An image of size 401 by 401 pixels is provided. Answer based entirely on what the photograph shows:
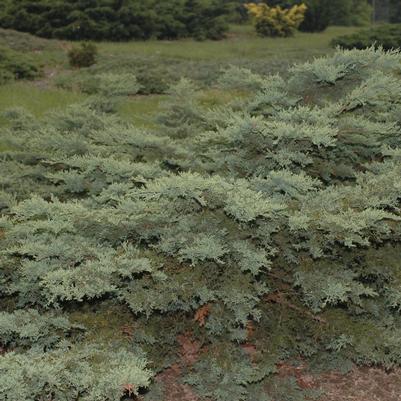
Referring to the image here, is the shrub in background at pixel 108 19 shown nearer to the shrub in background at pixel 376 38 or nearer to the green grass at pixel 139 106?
the shrub in background at pixel 376 38

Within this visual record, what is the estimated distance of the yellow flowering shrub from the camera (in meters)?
38.1

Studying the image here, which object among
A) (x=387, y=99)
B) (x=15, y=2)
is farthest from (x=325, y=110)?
(x=15, y=2)

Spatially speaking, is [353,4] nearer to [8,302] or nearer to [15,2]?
[15,2]

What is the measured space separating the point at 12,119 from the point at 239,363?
4.84 metres

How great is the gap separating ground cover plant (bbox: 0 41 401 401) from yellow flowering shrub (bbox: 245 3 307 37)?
34897mm

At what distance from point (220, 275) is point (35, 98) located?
38.9ft

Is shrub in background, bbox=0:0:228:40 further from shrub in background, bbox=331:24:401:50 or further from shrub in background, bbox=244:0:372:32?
shrub in background, bbox=331:24:401:50

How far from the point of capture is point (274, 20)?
3816cm

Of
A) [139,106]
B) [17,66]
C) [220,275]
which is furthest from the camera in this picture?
[17,66]

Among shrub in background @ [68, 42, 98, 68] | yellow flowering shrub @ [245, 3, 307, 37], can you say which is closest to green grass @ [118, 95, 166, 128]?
shrub in background @ [68, 42, 98, 68]

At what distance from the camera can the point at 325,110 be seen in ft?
15.5

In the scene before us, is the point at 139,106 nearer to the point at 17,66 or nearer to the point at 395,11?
the point at 17,66

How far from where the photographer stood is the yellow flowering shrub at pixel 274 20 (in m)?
38.1

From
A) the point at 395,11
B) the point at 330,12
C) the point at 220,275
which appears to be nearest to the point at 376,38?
the point at 330,12
